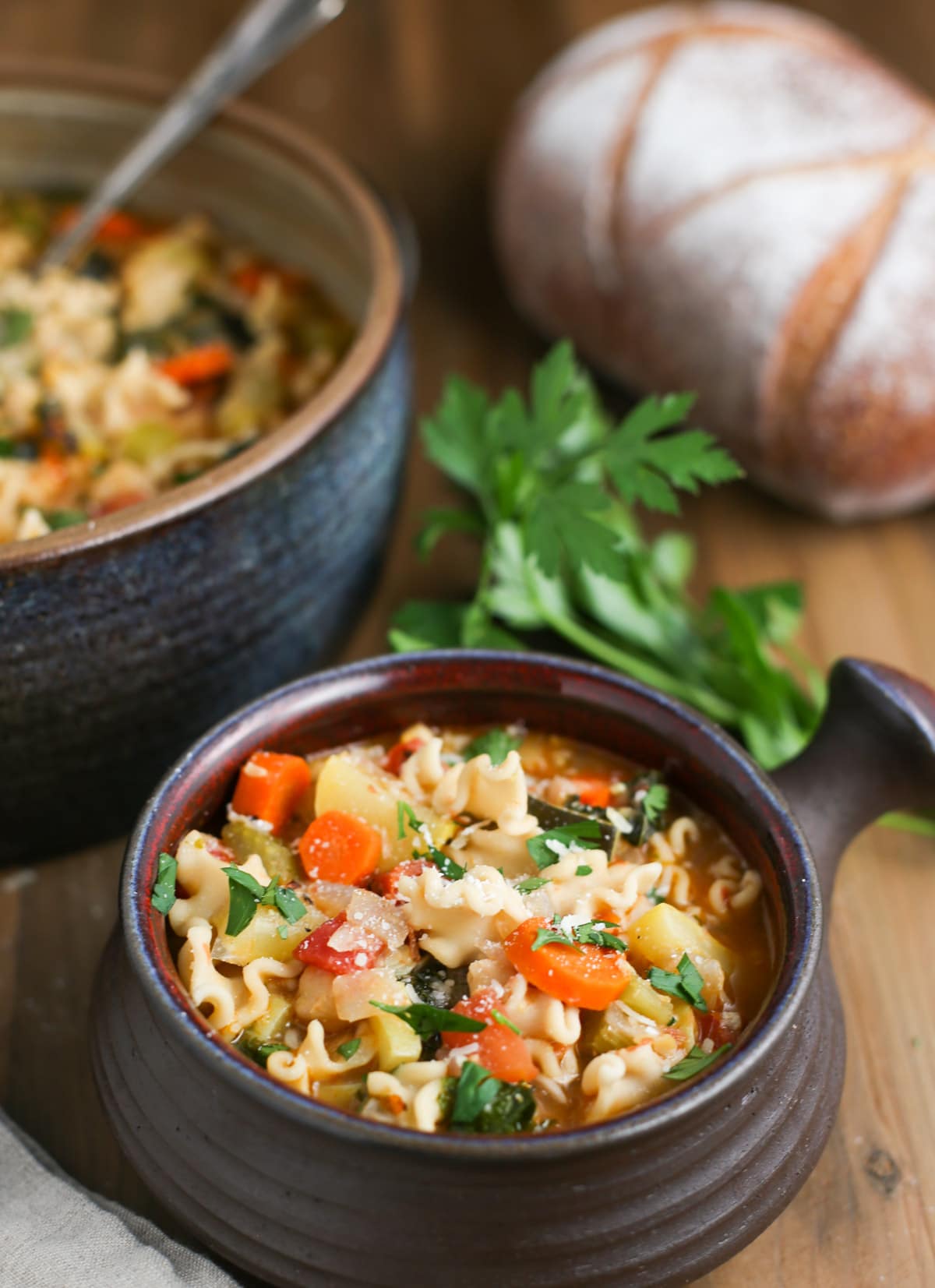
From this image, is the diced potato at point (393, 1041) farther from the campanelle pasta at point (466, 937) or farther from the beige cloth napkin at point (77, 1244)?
the beige cloth napkin at point (77, 1244)

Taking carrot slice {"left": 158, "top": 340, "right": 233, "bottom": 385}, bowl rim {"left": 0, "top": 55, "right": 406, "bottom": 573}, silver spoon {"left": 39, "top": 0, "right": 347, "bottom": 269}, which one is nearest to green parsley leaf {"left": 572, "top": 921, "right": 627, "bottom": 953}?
bowl rim {"left": 0, "top": 55, "right": 406, "bottom": 573}

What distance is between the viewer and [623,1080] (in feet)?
5.59

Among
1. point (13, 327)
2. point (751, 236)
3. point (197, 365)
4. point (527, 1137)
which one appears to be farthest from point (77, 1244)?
point (751, 236)

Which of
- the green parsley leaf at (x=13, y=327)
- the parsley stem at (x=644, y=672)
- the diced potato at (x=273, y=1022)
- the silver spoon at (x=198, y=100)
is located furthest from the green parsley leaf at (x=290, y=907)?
the silver spoon at (x=198, y=100)

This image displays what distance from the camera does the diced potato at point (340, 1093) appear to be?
5.65 ft

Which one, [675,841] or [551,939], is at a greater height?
[551,939]

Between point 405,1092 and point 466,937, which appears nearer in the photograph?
point 405,1092

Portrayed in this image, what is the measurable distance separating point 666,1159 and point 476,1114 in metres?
0.22

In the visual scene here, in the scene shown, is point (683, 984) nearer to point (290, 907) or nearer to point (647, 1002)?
point (647, 1002)

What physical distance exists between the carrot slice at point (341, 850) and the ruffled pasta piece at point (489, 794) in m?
0.13

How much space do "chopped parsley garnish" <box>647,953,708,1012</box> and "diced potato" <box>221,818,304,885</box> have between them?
1.67 feet

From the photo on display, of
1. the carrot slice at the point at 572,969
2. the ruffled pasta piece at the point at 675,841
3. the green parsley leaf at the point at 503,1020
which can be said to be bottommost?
the ruffled pasta piece at the point at 675,841

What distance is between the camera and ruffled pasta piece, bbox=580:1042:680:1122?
169 cm

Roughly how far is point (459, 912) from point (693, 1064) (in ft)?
1.11
